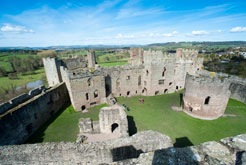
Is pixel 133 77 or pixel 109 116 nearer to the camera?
pixel 109 116

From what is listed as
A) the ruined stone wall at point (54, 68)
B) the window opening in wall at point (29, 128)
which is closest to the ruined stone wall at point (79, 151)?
the window opening in wall at point (29, 128)

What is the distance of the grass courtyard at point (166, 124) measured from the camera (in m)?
12.1

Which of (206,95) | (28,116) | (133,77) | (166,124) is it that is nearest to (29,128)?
(28,116)

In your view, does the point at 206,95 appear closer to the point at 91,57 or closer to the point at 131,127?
the point at 131,127

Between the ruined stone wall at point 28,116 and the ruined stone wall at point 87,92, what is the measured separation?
96.5 inches

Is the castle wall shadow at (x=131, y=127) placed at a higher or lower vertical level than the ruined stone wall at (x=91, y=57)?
lower

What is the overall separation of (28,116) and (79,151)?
9443 millimetres

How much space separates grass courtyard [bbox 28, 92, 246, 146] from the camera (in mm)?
12070

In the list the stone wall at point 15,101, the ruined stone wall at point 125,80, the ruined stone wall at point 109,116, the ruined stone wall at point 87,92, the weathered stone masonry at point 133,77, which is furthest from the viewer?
the ruined stone wall at point 125,80

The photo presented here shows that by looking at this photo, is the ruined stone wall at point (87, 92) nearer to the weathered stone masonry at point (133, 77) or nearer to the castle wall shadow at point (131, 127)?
the weathered stone masonry at point (133, 77)

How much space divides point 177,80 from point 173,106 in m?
6.45

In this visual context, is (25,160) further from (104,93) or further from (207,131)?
(207,131)

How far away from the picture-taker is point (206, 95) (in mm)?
13148

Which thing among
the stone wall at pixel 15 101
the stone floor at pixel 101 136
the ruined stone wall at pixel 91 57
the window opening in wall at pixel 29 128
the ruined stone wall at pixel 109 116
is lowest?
the stone floor at pixel 101 136
